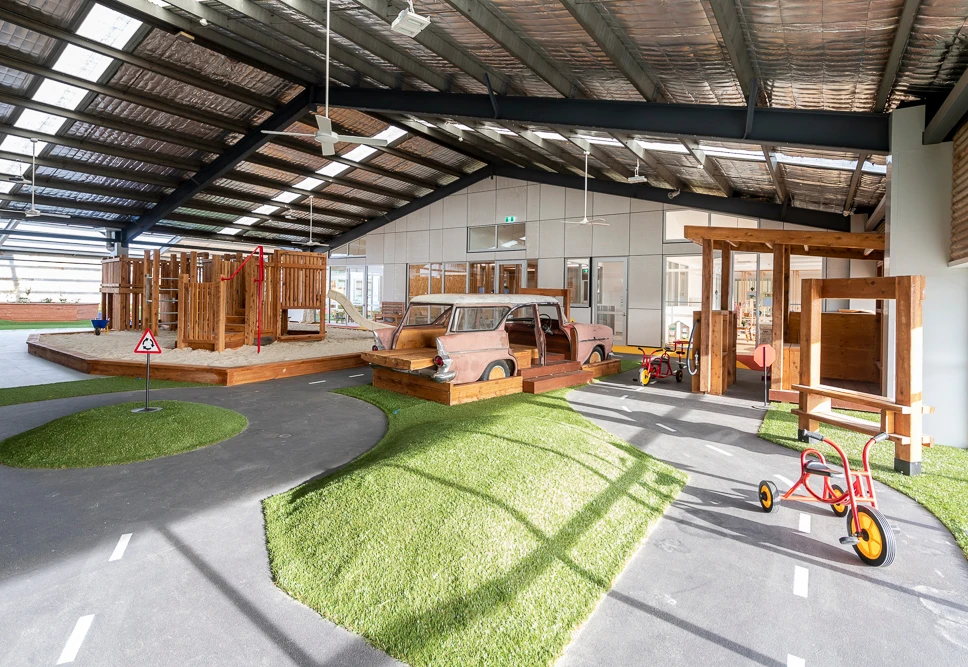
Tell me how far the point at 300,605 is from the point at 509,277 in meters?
16.5

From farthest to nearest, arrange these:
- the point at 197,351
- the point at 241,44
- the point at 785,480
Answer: the point at 197,351
the point at 241,44
the point at 785,480

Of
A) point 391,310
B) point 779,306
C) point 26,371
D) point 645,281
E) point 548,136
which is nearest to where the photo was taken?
point 779,306

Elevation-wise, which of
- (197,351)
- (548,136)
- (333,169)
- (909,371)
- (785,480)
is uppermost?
(333,169)

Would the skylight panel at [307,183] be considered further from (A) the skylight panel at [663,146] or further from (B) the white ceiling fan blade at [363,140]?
Answer: (A) the skylight panel at [663,146]

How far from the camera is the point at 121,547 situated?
3121mm

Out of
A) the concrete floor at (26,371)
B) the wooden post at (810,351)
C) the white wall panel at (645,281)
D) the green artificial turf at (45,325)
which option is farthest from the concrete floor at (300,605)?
the green artificial turf at (45,325)

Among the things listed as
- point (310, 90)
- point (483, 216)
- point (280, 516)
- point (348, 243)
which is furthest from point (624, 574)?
point (348, 243)

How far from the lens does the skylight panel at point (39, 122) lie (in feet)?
37.6

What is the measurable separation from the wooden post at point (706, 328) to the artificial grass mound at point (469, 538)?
175 inches

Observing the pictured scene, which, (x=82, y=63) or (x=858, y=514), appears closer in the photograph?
(x=858, y=514)

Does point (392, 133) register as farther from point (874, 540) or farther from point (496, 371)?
point (874, 540)

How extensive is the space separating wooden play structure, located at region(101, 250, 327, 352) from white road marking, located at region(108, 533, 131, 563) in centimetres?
796

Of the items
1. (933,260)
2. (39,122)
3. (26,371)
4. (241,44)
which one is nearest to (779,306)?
(933,260)

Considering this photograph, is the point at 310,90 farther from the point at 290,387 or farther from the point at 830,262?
the point at 830,262
